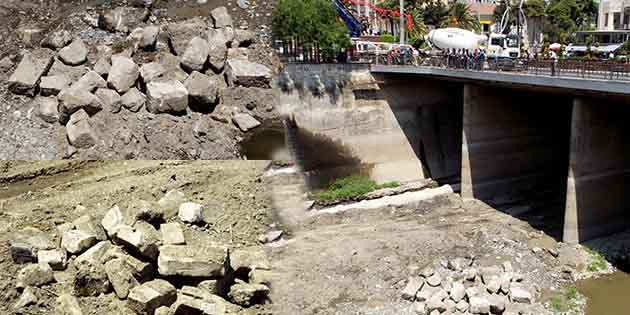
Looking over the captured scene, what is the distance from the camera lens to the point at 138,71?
111ft

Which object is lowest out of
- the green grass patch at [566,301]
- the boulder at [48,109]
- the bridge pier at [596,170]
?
the green grass patch at [566,301]

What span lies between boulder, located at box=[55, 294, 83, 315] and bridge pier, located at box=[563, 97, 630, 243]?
68.4 feet

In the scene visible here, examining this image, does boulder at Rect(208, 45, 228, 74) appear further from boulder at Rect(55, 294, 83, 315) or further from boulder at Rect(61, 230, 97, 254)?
boulder at Rect(55, 294, 83, 315)

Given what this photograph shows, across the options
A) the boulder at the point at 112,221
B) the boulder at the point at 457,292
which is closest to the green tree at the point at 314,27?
the boulder at the point at 457,292

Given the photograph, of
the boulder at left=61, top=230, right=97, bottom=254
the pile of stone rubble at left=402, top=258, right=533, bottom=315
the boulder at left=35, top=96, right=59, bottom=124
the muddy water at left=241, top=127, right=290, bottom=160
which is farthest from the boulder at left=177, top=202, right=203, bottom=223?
the boulder at left=35, top=96, right=59, bottom=124

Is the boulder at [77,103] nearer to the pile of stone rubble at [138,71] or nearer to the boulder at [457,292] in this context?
the pile of stone rubble at [138,71]

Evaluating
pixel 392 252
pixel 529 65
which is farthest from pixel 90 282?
pixel 529 65

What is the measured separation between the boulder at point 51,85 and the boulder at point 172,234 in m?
19.4

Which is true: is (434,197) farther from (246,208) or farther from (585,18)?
(585,18)

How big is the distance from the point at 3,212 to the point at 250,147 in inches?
599

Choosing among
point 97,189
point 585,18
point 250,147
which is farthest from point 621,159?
point 585,18

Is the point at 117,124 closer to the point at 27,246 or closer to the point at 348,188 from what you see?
the point at 348,188

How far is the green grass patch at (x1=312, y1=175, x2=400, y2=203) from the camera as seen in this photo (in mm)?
32844

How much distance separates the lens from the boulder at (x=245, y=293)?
15328 millimetres
